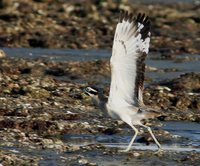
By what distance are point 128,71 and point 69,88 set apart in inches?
162

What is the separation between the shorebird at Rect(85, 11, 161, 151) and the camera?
1110 cm

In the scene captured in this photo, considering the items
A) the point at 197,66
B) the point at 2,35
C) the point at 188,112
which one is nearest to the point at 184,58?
the point at 197,66

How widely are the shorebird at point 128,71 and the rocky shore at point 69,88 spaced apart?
1.72ft

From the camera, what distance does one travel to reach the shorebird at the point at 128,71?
11.1m

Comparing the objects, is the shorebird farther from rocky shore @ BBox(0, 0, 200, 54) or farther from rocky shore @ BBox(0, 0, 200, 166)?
rocky shore @ BBox(0, 0, 200, 54)

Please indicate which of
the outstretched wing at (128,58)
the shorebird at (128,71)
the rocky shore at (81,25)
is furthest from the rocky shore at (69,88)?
the outstretched wing at (128,58)

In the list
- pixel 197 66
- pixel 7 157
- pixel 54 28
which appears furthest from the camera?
pixel 54 28

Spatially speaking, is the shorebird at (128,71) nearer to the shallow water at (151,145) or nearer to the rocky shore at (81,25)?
the shallow water at (151,145)

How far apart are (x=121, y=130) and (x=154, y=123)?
0.76 meters

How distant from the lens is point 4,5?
2725 cm

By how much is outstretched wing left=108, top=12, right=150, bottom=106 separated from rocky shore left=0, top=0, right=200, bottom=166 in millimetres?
716

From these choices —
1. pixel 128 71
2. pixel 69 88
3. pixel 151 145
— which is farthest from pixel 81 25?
pixel 128 71

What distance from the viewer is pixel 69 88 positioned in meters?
15.3

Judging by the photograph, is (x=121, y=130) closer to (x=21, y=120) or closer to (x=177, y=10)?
(x=21, y=120)
